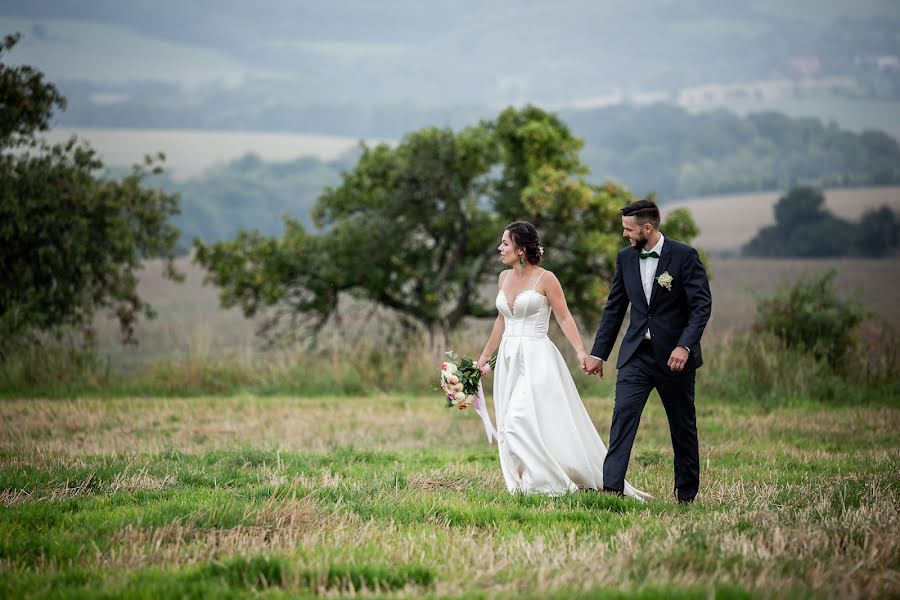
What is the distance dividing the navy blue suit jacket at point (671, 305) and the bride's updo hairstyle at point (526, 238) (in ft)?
3.50

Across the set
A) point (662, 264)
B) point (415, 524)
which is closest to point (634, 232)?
point (662, 264)

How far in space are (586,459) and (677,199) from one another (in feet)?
237

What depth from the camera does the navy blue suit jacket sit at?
779cm

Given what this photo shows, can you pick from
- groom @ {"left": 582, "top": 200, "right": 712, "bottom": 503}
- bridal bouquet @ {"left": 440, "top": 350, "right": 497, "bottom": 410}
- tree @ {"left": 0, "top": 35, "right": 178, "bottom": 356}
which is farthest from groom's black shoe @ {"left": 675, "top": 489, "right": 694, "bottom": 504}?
tree @ {"left": 0, "top": 35, "right": 178, "bottom": 356}

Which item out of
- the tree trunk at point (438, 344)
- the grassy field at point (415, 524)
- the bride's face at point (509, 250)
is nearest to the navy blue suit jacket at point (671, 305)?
the bride's face at point (509, 250)

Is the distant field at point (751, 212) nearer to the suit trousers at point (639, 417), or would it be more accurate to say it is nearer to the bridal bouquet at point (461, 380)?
the bridal bouquet at point (461, 380)

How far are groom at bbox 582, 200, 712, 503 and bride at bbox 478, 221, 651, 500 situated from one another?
0.44m

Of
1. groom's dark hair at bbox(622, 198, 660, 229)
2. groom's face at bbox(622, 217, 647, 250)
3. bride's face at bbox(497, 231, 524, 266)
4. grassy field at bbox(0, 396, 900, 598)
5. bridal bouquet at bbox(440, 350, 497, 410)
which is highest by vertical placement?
groom's dark hair at bbox(622, 198, 660, 229)

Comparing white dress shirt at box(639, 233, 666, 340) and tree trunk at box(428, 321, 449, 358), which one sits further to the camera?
Answer: tree trunk at box(428, 321, 449, 358)

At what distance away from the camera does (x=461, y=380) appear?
9211 millimetres

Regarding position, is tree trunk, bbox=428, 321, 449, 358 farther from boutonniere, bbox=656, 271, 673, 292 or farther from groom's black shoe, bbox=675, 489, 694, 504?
boutonniere, bbox=656, 271, 673, 292

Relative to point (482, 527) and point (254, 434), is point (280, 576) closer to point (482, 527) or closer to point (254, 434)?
point (482, 527)

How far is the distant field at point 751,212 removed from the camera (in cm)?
5420

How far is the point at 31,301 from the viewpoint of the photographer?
822 inches
